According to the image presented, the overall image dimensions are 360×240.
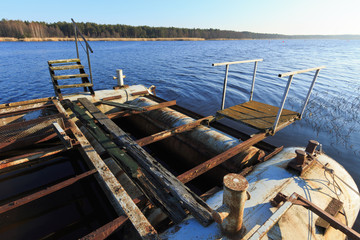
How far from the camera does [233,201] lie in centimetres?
200

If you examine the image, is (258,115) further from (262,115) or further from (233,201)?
(233,201)

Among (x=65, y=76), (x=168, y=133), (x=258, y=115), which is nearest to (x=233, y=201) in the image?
(x=168, y=133)

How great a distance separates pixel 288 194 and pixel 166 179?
2.18 m

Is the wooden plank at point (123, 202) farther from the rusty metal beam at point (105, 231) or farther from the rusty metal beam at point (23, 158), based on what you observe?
the rusty metal beam at point (23, 158)

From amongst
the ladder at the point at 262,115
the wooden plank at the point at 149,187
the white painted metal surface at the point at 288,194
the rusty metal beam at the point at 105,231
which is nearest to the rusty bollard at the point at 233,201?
the white painted metal surface at the point at 288,194

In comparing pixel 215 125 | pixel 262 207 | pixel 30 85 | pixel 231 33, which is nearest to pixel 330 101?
pixel 215 125

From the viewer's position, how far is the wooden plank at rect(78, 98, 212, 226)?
2553 millimetres

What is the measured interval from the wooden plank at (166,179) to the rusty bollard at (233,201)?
1.33 ft

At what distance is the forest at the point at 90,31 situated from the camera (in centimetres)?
8338

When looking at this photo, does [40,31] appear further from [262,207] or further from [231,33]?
[231,33]

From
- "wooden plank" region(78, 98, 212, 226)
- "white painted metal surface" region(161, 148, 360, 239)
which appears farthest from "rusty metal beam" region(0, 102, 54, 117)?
"white painted metal surface" region(161, 148, 360, 239)

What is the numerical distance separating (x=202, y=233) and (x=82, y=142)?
10.8ft

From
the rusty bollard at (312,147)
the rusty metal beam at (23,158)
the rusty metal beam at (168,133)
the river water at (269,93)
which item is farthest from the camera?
the river water at (269,93)

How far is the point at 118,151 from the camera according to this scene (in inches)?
161
